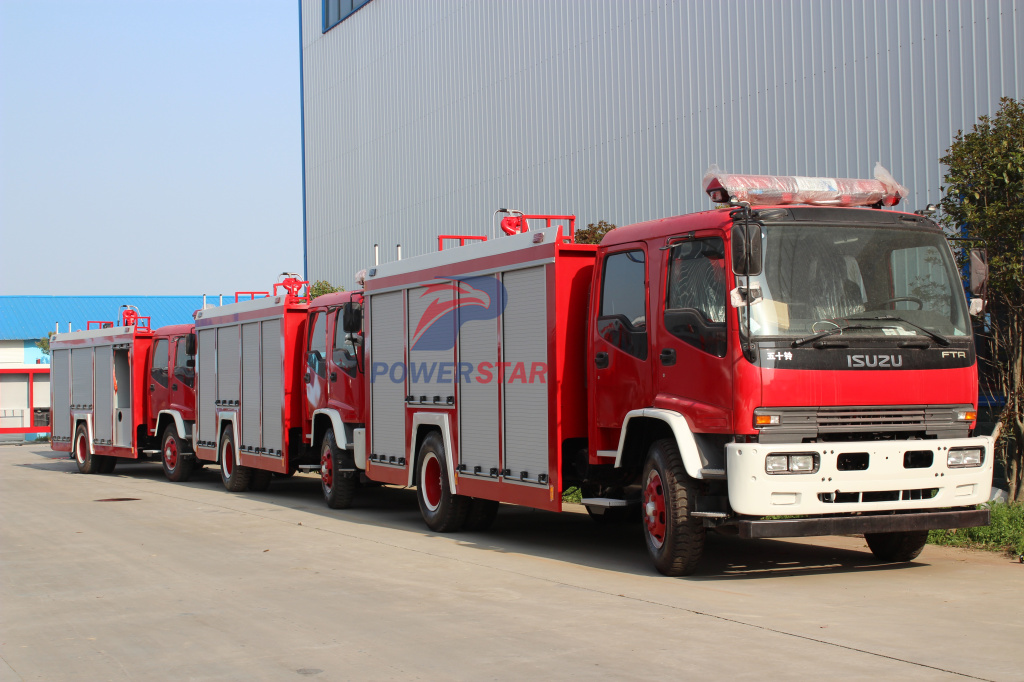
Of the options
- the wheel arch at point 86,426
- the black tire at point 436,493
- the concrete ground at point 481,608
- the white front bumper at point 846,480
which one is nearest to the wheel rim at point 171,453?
the wheel arch at point 86,426

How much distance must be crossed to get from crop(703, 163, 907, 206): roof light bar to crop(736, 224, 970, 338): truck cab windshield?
0.50 meters

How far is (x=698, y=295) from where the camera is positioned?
884 centimetres

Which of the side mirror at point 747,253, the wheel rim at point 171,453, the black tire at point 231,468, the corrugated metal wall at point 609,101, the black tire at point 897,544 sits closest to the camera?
the side mirror at point 747,253

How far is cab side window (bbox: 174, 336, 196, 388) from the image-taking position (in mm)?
21078

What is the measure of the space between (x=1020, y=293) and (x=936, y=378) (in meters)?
3.84

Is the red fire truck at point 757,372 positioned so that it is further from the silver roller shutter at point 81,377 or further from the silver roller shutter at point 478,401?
the silver roller shutter at point 81,377

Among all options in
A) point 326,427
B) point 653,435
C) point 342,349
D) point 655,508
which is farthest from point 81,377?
point 655,508

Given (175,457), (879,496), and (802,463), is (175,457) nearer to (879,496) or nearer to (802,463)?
(802,463)

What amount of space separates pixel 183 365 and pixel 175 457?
1.81 m

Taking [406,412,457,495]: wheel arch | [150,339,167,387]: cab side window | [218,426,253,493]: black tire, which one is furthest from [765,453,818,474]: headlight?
[150,339,167,387]: cab side window

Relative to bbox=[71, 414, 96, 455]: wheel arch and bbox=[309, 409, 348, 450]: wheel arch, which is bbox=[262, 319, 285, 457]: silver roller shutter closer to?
bbox=[309, 409, 348, 450]: wheel arch

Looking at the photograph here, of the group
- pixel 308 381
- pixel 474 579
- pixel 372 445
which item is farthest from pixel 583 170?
pixel 474 579

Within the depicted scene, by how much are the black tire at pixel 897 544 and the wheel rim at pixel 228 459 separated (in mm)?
11920

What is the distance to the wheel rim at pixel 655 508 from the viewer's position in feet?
30.0
